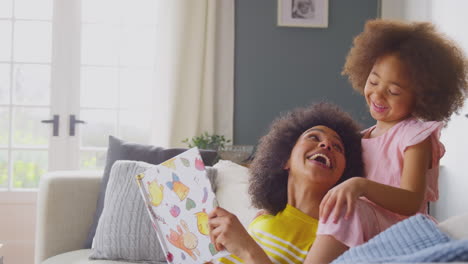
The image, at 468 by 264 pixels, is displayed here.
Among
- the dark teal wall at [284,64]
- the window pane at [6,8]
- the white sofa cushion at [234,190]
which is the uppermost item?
the window pane at [6,8]

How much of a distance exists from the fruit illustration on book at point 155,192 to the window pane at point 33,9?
305 centimetres

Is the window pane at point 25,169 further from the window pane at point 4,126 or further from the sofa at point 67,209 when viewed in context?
the sofa at point 67,209

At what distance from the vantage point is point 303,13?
418cm

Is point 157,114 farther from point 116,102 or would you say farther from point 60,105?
point 60,105

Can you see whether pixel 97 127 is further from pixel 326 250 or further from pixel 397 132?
pixel 326 250

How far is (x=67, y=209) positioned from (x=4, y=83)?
176cm

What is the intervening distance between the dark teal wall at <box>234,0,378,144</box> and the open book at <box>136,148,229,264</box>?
2787 mm

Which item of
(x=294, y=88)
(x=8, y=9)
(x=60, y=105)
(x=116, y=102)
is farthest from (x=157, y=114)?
(x=8, y=9)

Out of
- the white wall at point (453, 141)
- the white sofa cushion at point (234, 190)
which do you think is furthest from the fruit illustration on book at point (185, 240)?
the white wall at point (453, 141)

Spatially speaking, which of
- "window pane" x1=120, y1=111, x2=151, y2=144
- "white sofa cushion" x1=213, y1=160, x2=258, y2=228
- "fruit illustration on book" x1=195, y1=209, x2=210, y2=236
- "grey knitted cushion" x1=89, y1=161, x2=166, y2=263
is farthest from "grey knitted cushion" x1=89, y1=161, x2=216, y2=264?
"window pane" x1=120, y1=111, x2=151, y2=144

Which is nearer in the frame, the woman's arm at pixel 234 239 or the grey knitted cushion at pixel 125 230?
the woman's arm at pixel 234 239

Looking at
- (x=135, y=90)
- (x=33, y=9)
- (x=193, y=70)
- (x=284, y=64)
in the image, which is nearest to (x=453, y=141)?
(x=284, y=64)

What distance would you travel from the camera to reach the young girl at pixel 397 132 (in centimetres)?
109

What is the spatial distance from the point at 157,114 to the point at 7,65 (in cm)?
108
